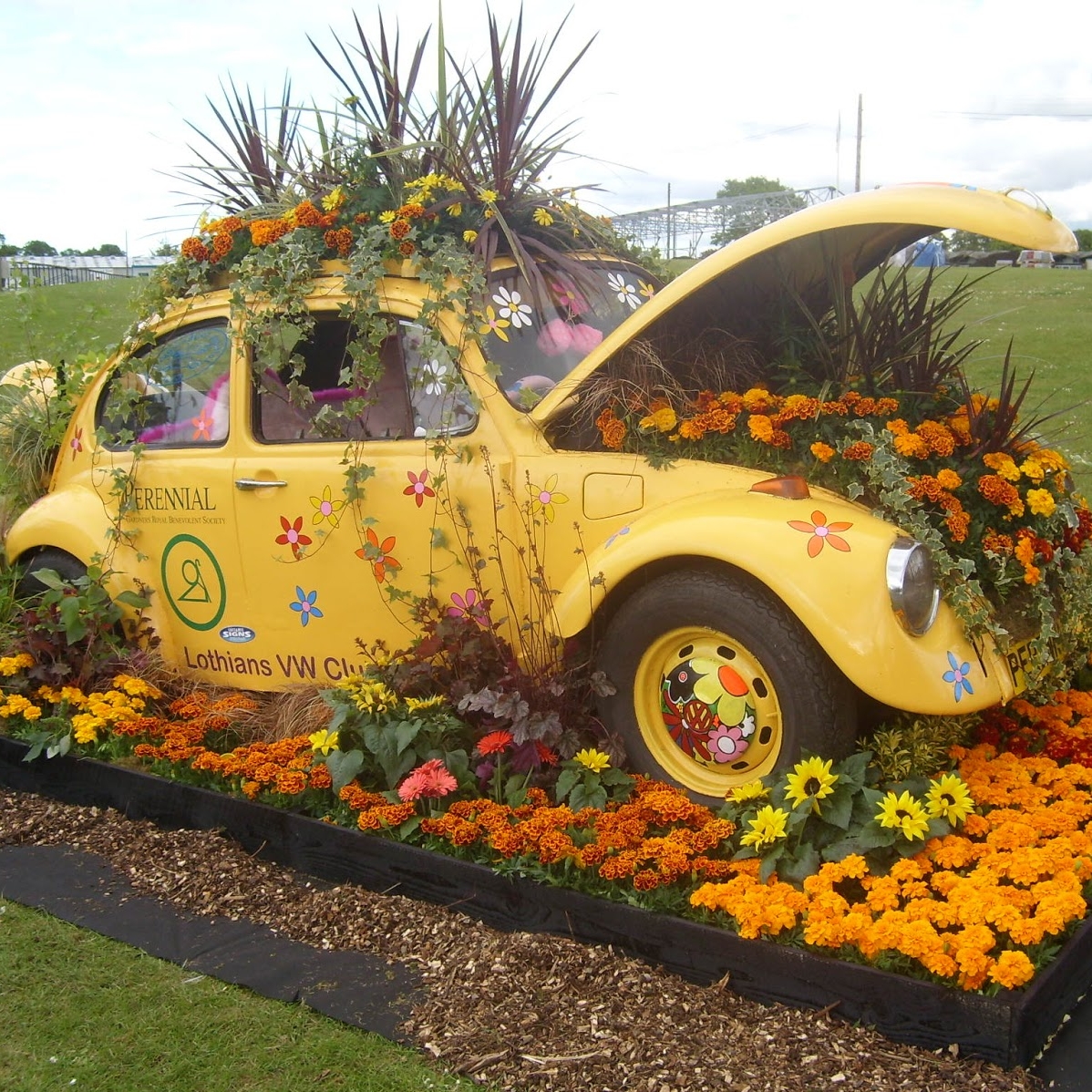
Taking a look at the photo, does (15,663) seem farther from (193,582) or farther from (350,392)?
(350,392)

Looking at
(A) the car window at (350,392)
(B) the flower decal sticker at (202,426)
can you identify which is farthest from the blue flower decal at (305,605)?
(B) the flower decal sticker at (202,426)

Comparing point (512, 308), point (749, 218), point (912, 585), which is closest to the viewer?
point (912, 585)

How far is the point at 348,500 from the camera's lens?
4.23 m

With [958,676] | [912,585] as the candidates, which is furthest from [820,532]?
[958,676]

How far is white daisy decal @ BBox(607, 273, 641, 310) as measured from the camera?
463 centimetres

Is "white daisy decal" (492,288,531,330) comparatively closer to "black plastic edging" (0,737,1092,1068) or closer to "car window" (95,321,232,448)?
"car window" (95,321,232,448)

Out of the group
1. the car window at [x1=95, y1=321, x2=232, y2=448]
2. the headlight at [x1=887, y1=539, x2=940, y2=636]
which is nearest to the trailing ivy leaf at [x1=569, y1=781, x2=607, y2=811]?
the headlight at [x1=887, y1=539, x2=940, y2=636]

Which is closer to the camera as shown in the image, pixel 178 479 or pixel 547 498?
pixel 547 498

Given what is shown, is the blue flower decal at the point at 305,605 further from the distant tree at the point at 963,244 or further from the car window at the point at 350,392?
the distant tree at the point at 963,244

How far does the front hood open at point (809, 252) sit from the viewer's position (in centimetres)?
328

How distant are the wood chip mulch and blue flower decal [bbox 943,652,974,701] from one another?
1023mm

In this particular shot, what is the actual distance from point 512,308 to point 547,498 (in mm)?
813

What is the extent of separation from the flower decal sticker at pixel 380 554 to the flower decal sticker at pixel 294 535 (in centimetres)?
30

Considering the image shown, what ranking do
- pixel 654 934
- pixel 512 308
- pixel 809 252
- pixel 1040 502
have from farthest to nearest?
1. pixel 512 308
2. pixel 809 252
3. pixel 1040 502
4. pixel 654 934
